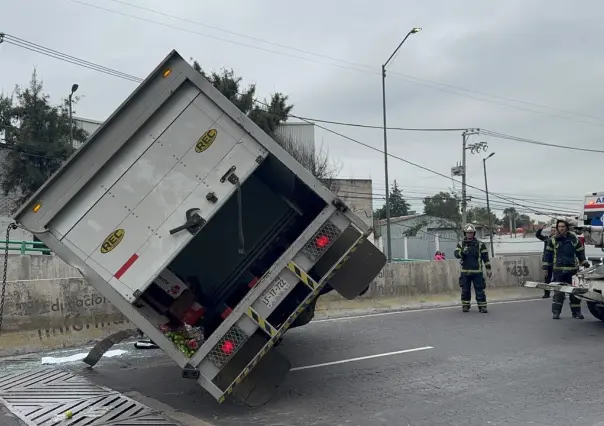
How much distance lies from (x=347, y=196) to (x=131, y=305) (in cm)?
3438

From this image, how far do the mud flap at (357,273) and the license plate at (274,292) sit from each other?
0.94 metres

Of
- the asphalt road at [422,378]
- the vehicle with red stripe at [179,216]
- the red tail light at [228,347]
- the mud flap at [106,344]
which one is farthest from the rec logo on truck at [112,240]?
the mud flap at [106,344]

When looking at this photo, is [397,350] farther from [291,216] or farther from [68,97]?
[68,97]

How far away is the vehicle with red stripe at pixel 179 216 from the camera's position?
5234 millimetres

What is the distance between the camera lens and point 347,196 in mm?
39219

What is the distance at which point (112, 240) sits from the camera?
529 cm

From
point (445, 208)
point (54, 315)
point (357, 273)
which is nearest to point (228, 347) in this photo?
point (357, 273)

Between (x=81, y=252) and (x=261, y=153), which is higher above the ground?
(x=261, y=153)

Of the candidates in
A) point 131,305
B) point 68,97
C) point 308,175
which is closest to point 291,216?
point 308,175

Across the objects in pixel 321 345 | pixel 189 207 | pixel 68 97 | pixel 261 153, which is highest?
pixel 68 97

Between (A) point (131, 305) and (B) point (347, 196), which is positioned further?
(B) point (347, 196)

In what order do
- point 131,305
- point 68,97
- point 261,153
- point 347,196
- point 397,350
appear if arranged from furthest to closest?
point 347,196
point 68,97
point 397,350
point 261,153
point 131,305

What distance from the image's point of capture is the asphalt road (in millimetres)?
5375

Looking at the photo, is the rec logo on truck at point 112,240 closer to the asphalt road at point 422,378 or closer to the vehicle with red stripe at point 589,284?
the asphalt road at point 422,378
